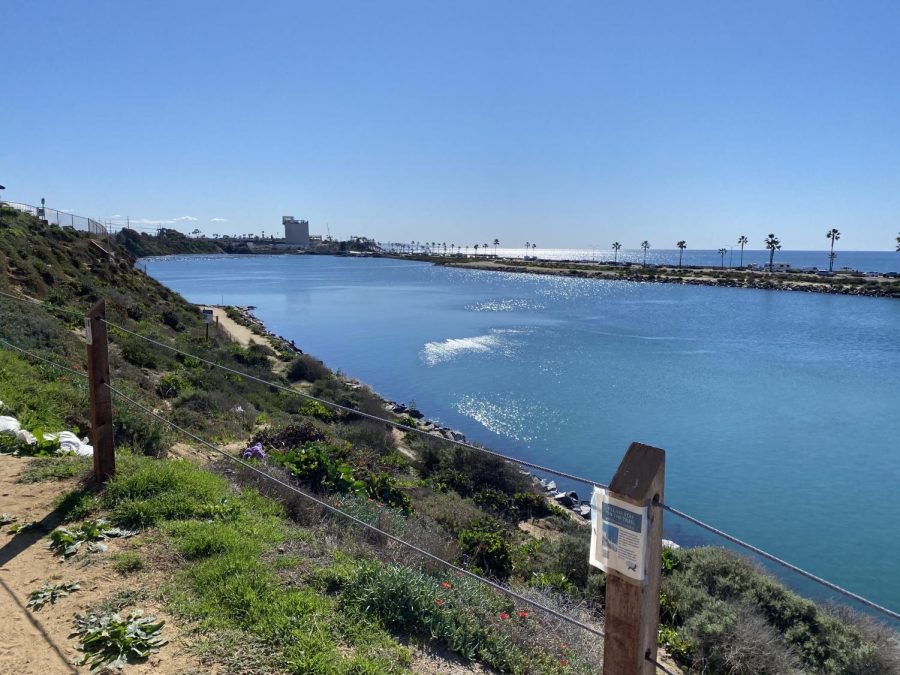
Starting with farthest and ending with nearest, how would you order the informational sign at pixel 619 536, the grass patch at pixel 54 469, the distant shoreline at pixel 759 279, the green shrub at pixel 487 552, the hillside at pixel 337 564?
the distant shoreline at pixel 759 279 < the green shrub at pixel 487 552 < the grass patch at pixel 54 469 < the hillside at pixel 337 564 < the informational sign at pixel 619 536

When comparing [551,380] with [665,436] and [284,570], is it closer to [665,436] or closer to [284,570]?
[665,436]

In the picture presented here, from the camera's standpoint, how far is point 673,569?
360 inches

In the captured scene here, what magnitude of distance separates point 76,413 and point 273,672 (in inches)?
298

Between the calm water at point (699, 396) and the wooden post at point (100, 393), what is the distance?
13.7 metres

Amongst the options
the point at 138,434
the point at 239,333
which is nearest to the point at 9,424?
the point at 138,434

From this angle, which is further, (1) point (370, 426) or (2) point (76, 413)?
(1) point (370, 426)

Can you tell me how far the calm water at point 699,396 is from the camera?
54.9 ft

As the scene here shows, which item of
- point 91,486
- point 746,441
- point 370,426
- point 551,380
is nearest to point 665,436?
point 746,441

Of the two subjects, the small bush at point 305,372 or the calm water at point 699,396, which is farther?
the small bush at point 305,372

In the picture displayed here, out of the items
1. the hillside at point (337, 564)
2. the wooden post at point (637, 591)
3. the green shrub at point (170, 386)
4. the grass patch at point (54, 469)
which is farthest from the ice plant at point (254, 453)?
the wooden post at point (637, 591)

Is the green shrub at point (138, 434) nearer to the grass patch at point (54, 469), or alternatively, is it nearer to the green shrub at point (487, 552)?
the grass patch at point (54, 469)

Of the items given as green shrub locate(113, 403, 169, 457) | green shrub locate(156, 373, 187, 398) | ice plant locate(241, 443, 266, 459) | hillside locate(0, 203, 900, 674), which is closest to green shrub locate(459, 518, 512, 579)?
hillside locate(0, 203, 900, 674)

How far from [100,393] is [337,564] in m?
3.25

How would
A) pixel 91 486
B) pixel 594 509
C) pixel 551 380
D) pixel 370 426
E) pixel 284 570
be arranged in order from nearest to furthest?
pixel 594 509
pixel 284 570
pixel 91 486
pixel 370 426
pixel 551 380
